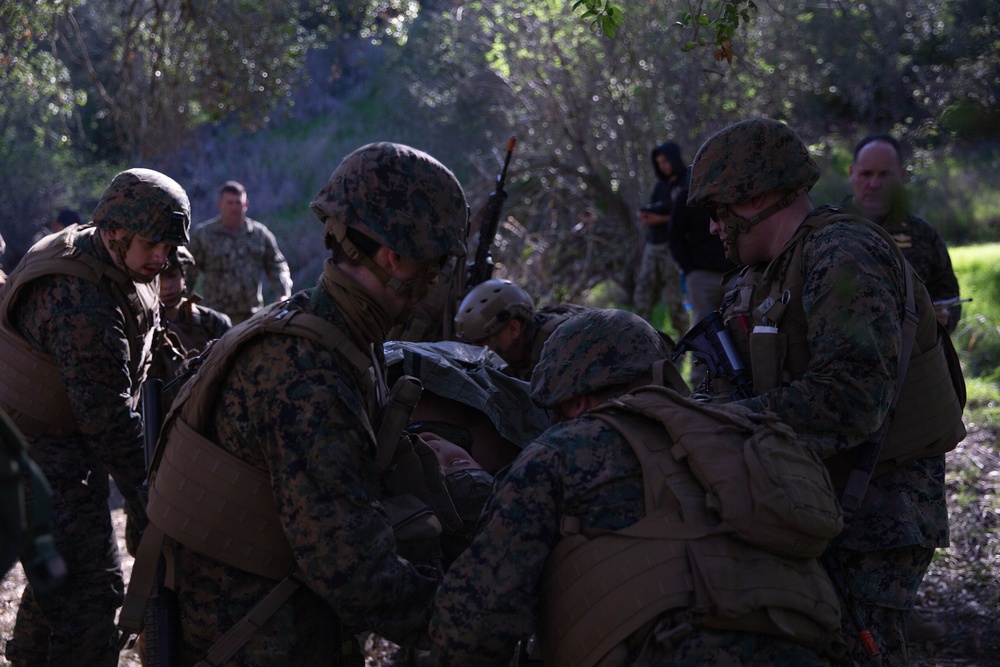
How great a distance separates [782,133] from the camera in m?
3.25

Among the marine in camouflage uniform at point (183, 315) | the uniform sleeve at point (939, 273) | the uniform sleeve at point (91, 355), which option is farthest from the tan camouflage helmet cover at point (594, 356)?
the uniform sleeve at point (939, 273)

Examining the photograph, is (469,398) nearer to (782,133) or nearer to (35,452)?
(782,133)

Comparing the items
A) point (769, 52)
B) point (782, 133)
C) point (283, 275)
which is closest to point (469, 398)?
point (782, 133)

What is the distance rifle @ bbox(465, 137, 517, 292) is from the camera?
6.52m

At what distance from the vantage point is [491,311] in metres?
4.75

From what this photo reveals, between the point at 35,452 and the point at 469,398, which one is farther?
the point at 35,452

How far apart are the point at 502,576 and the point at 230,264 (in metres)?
7.49

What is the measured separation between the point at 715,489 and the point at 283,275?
25.2 feet

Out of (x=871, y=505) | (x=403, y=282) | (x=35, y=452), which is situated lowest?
(x=35, y=452)

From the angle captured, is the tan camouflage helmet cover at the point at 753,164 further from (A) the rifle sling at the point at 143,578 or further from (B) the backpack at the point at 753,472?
(A) the rifle sling at the point at 143,578

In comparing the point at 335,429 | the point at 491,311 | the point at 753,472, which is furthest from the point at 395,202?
the point at 491,311

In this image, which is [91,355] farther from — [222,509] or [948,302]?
[948,302]

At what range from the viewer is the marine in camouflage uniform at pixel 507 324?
15.6ft

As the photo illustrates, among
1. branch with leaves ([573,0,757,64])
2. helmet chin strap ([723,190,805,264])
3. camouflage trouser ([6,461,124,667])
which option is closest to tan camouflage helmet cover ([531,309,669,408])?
helmet chin strap ([723,190,805,264])
